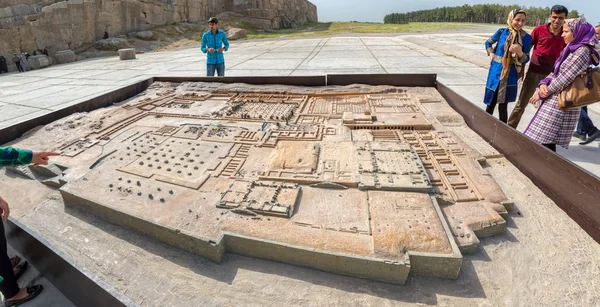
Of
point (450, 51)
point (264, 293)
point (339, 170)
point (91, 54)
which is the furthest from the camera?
point (91, 54)

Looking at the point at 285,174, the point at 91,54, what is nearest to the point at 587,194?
the point at 285,174

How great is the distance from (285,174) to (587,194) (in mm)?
3316

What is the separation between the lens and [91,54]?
59.6ft

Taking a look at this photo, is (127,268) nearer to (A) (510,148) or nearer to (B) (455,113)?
(A) (510,148)

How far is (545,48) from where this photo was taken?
185 inches

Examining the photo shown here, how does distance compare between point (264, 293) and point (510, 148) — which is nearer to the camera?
point (264, 293)

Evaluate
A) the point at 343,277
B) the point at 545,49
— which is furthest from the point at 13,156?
the point at 545,49

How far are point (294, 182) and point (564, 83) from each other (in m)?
3.52

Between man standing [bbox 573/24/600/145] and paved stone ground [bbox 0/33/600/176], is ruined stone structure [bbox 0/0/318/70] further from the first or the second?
man standing [bbox 573/24/600/145]

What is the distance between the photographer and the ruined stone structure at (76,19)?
1540 centimetres

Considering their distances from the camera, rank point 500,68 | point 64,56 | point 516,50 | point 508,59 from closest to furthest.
→ 1. point 516,50
2. point 508,59
3. point 500,68
4. point 64,56

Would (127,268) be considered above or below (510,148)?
below

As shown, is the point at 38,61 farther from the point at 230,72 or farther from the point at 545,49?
the point at 545,49

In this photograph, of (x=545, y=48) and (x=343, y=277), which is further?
(x=545, y=48)
